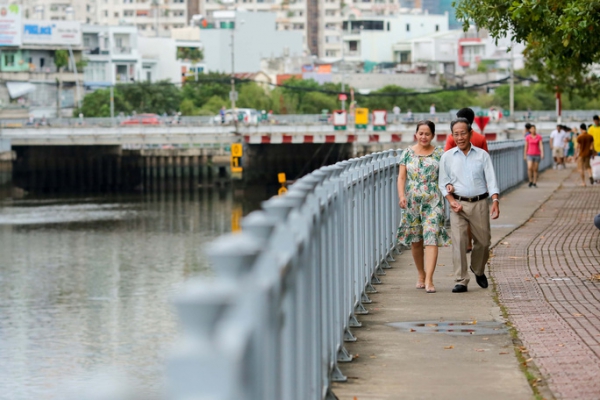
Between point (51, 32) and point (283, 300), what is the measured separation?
130212 millimetres

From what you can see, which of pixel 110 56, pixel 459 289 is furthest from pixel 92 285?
pixel 110 56

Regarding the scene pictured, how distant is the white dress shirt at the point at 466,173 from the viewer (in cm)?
1176

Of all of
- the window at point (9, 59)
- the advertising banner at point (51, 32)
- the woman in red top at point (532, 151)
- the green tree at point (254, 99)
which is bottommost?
the woman in red top at point (532, 151)

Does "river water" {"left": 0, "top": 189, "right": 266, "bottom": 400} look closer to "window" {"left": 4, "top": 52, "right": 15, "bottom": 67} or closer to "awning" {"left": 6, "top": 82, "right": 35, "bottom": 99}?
"awning" {"left": 6, "top": 82, "right": 35, "bottom": 99}

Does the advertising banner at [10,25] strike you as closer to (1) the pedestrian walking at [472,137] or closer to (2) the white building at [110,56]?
(2) the white building at [110,56]

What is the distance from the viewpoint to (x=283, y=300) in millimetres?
4609

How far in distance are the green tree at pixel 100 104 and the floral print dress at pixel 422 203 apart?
343 feet

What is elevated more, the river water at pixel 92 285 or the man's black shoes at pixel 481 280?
the man's black shoes at pixel 481 280

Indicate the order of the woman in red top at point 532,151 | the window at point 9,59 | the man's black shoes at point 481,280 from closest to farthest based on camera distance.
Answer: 1. the man's black shoes at point 481,280
2. the woman in red top at point 532,151
3. the window at point 9,59

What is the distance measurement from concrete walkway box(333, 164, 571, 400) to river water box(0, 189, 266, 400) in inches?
86.4

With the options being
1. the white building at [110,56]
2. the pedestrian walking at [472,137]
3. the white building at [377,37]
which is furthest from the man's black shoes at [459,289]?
the white building at [377,37]

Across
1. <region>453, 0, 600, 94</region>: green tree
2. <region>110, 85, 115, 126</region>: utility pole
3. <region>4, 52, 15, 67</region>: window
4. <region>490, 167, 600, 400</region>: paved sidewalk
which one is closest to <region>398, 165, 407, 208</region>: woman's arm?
<region>490, 167, 600, 400</region>: paved sidewalk

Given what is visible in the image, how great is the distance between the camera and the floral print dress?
11.9 m

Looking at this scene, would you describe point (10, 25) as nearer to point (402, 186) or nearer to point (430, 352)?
point (402, 186)
